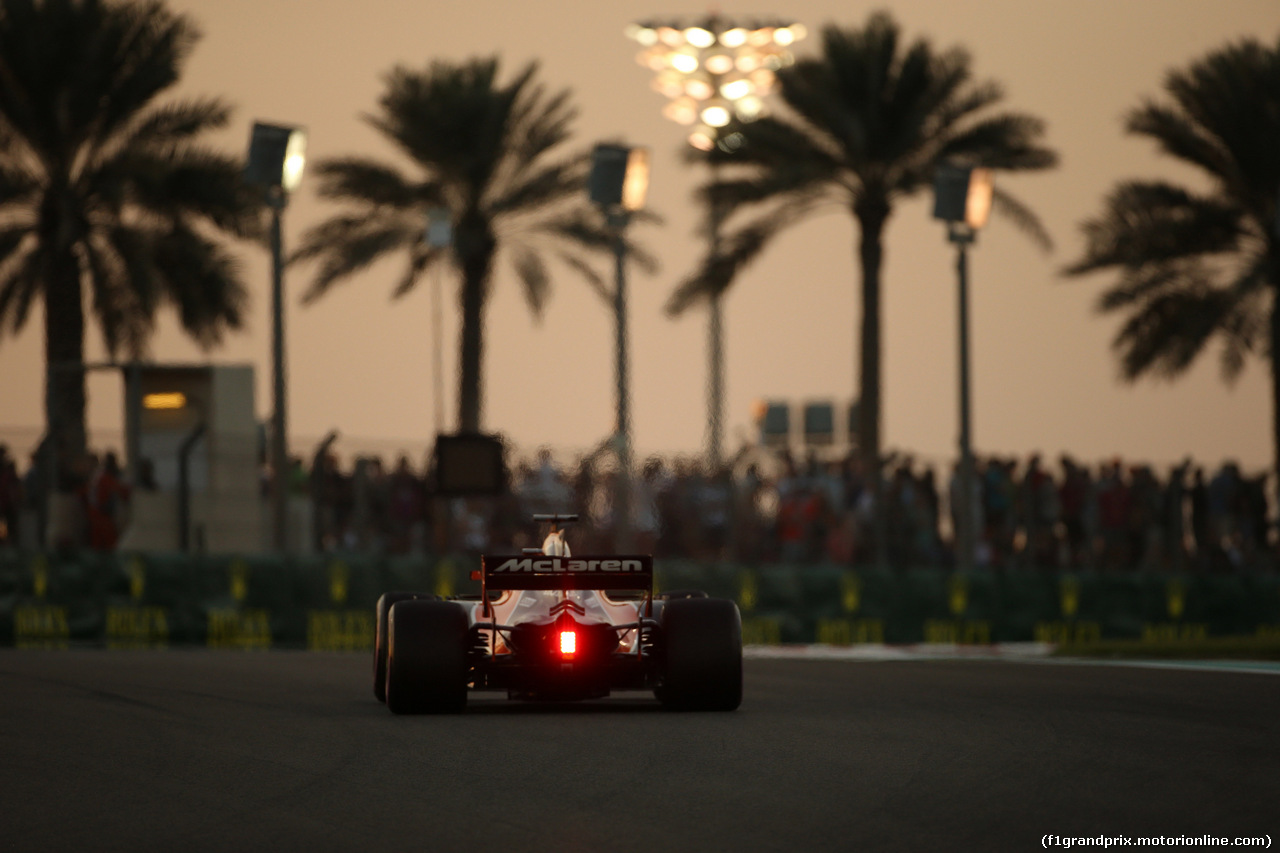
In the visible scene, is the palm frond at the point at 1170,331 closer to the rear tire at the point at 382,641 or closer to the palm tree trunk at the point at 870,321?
the palm tree trunk at the point at 870,321

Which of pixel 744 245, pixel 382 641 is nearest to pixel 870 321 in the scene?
pixel 744 245

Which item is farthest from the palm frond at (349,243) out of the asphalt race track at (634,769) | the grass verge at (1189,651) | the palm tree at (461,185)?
the asphalt race track at (634,769)

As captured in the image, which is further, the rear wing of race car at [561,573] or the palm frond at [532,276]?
the palm frond at [532,276]

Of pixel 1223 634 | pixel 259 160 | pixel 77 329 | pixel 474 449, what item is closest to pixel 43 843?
pixel 474 449

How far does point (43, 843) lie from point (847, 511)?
17.7 meters

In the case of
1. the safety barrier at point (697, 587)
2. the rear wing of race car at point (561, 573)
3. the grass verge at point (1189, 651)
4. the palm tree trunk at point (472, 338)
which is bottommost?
the grass verge at point (1189, 651)

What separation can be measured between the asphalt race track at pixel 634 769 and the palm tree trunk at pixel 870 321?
755 inches

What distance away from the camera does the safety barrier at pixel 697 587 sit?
21734 mm

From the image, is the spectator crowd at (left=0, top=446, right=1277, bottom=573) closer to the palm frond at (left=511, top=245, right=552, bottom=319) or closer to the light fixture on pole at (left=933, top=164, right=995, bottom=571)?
the light fixture on pole at (left=933, top=164, right=995, bottom=571)

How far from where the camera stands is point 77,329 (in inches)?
1216

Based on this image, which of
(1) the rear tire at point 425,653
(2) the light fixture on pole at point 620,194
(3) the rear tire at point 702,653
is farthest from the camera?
(2) the light fixture on pole at point 620,194

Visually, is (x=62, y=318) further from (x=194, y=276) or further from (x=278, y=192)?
(x=278, y=192)

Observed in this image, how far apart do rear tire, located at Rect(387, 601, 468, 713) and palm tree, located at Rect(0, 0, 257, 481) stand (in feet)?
63.3

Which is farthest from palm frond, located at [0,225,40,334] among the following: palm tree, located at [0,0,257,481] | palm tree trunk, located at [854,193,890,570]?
palm tree trunk, located at [854,193,890,570]
